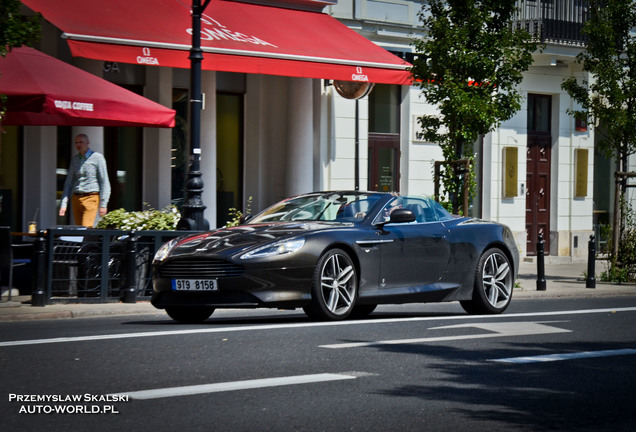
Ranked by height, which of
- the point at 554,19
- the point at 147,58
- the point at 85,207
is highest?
the point at 554,19

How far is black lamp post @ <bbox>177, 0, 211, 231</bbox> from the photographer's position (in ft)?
50.6

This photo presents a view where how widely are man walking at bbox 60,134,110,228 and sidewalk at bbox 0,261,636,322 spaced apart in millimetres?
2323

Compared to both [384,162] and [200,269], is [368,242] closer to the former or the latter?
[200,269]

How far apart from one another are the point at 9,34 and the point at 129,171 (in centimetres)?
858

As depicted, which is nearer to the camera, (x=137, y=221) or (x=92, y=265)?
(x=92, y=265)

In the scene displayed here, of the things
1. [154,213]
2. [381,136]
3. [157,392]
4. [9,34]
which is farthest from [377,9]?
[157,392]

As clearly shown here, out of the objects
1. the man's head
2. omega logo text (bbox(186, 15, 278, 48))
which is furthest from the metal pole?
the man's head

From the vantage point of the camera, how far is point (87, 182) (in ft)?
54.1

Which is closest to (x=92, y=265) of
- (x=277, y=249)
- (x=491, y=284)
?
(x=277, y=249)

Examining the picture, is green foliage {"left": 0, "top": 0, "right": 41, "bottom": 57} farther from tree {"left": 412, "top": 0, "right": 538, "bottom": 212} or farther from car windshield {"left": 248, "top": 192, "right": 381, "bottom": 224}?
tree {"left": 412, "top": 0, "right": 538, "bottom": 212}

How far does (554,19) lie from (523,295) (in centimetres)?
1205

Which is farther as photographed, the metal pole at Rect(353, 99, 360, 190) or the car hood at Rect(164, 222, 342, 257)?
the metal pole at Rect(353, 99, 360, 190)

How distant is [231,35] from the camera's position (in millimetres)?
19328

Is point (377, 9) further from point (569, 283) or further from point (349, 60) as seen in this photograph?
point (569, 283)
